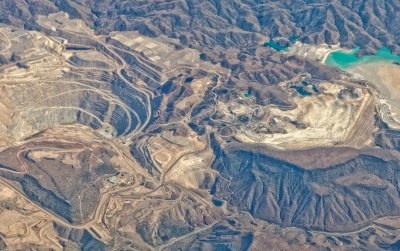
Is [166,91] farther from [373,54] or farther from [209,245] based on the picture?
[373,54]

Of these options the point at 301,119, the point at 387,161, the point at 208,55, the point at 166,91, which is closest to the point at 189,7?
the point at 208,55

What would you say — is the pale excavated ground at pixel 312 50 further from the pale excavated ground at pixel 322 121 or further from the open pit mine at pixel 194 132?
the pale excavated ground at pixel 322 121

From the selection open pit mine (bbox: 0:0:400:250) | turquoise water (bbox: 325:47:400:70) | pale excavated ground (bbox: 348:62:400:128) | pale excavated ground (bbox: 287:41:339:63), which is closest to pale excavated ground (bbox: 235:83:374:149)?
open pit mine (bbox: 0:0:400:250)

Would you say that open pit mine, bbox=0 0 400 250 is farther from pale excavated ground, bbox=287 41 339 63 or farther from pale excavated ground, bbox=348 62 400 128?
pale excavated ground, bbox=287 41 339 63

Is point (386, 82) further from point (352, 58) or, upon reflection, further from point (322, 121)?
point (322, 121)

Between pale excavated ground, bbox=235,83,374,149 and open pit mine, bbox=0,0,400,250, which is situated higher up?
pale excavated ground, bbox=235,83,374,149

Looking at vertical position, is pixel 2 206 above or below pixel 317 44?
below

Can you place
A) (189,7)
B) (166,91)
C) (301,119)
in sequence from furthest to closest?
(189,7)
(166,91)
(301,119)
